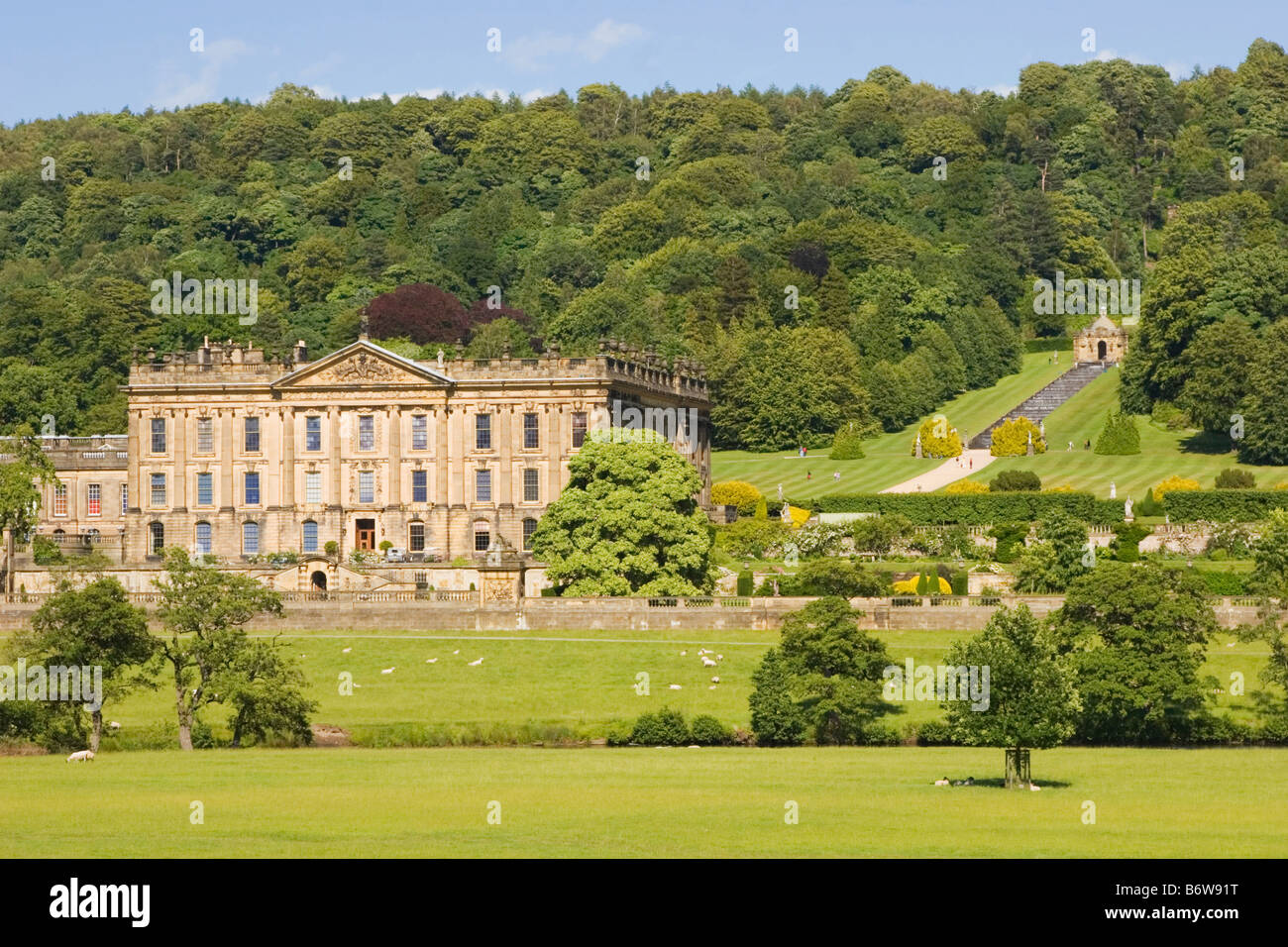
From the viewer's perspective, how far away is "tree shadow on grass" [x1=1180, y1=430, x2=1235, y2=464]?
11419 cm

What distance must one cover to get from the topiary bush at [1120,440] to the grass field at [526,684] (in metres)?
52.7

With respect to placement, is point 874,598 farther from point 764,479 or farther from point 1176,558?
point 764,479

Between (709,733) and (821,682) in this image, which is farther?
(821,682)

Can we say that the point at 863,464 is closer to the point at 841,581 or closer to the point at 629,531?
the point at 629,531

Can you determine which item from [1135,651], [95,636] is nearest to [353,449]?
[95,636]

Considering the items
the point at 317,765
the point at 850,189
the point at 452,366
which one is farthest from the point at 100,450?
the point at 850,189

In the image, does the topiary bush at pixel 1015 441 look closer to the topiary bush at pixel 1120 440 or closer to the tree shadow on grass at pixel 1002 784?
the topiary bush at pixel 1120 440

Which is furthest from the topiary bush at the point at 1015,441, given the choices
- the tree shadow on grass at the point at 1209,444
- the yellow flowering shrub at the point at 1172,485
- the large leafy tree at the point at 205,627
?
the large leafy tree at the point at 205,627

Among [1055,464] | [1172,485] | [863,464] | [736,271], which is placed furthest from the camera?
[736,271]

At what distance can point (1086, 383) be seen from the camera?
14138 cm

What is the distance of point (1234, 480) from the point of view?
3922 inches

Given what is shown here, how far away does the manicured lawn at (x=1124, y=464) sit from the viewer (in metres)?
106

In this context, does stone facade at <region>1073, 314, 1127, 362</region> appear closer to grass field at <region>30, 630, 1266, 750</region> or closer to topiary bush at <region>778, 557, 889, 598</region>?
topiary bush at <region>778, 557, 889, 598</region>

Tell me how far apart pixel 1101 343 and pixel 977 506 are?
6112 cm
